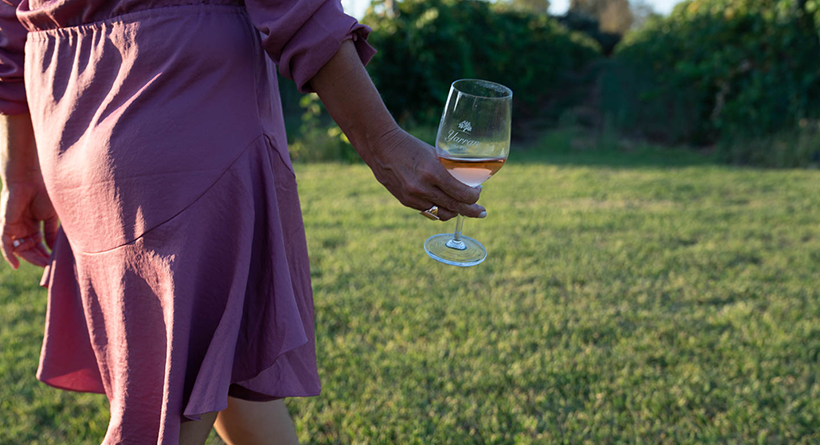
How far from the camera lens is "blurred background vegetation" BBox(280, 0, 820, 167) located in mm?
8352

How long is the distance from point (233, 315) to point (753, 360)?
2.64 meters

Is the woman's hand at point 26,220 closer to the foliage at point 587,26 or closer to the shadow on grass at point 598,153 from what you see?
the shadow on grass at point 598,153

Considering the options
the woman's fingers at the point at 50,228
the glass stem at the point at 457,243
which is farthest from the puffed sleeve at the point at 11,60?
the glass stem at the point at 457,243

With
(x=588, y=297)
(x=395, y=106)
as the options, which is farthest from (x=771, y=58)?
(x=588, y=297)

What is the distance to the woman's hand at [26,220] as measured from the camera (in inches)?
63.6

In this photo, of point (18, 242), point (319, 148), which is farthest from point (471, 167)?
point (319, 148)

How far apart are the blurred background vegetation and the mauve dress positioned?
19.0 ft

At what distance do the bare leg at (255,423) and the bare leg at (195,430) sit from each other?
213 millimetres

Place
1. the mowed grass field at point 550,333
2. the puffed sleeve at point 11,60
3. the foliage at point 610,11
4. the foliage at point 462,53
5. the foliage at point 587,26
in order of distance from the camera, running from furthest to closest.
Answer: the foliage at point 610,11, the foliage at point 587,26, the foliage at point 462,53, the mowed grass field at point 550,333, the puffed sleeve at point 11,60

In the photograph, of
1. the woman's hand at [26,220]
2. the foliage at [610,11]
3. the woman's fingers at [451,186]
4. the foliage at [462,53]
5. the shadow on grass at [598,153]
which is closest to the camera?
the woman's fingers at [451,186]

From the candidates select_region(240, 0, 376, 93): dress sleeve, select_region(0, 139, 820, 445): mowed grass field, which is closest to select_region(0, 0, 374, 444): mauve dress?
select_region(240, 0, 376, 93): dress sleeve

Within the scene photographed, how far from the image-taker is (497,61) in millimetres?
10617

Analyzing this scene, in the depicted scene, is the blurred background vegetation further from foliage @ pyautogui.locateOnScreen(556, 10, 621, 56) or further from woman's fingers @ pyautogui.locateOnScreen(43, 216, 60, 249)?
foliage @ pyautogui.locateOnScreen(556, 10, 621, 56)

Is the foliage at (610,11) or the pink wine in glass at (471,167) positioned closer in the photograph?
the pink wine in glass at (471,167)
